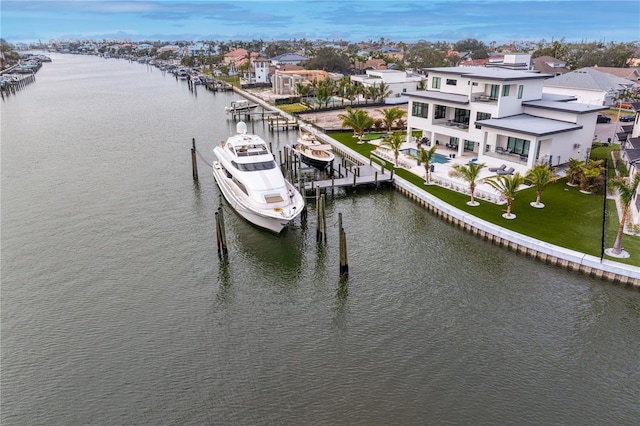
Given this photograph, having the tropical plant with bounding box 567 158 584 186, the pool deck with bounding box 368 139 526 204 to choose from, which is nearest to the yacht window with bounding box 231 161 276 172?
the pool deck with bounding box 368 139 526 204

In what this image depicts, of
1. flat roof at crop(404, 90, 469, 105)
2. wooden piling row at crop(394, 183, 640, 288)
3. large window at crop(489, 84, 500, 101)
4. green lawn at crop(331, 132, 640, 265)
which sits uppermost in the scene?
large window at crop(489, 84, 500, 101)

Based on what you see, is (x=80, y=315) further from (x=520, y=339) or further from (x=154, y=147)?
(x=154, y=147)

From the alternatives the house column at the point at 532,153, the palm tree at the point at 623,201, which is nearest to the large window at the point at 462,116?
the house column at the point at 532,153

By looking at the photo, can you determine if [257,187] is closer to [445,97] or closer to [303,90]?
[445,97]

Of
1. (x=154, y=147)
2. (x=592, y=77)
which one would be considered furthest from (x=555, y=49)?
(x=154, y=147)

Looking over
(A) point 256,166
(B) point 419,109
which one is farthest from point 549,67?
(A) point 256,166

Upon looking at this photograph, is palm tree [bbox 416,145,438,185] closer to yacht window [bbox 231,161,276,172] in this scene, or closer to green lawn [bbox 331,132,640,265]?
green lawn [bbox 331,132,640,265]

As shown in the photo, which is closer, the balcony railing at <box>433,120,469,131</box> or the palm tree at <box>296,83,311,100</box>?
the balcony railing at <box>433,120,469,131</box>
